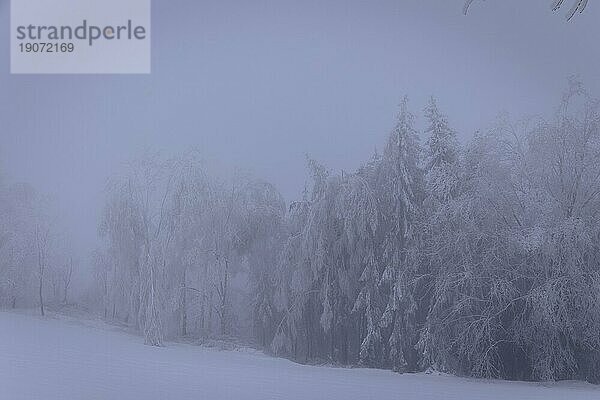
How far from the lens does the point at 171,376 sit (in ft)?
9.68

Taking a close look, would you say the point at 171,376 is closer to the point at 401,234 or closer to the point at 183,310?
the point at 183,310

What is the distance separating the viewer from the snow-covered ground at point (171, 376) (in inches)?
115

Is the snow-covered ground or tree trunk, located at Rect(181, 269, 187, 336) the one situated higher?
tree trunk, located at Rect(181, 269, 187, 336)

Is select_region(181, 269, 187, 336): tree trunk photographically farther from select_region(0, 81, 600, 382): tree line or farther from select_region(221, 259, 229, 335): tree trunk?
select_region(221, 259, 229, 335): tree trunk

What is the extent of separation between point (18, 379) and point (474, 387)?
2.22 m

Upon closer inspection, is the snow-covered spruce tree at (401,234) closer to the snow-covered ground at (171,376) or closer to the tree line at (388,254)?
the tree line at (388,254)

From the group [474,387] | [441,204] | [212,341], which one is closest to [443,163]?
[441,204]

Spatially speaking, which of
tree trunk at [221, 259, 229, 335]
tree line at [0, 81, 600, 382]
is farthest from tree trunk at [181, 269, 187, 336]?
tree trunk at [221, 259, 229, 335]

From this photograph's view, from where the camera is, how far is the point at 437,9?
10.2 ft

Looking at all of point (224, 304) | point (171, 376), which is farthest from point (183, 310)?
point (171, 376)

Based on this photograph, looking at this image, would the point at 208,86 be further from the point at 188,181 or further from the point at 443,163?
the point at 443,163

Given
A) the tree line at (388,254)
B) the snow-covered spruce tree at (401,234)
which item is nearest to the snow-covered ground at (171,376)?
the tree line at (388,254)

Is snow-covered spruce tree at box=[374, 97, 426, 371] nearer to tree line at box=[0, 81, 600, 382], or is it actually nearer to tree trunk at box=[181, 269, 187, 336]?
tree line at box=[0, 81, 600, 382]

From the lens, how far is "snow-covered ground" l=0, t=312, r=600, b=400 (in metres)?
2.93
